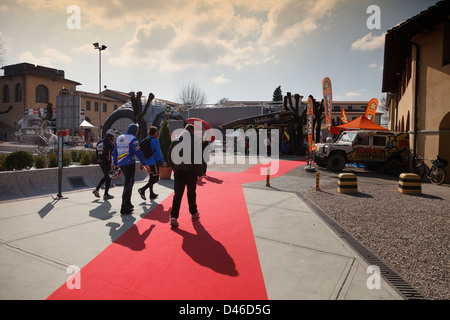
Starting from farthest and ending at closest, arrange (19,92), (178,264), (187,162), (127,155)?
(19,92)
(127,155)
(187,162)
(178,264)

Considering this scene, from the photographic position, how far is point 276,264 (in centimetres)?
368

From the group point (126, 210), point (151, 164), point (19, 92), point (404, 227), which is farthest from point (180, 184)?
point (19, 92)

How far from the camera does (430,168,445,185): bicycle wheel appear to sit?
35.2 ft

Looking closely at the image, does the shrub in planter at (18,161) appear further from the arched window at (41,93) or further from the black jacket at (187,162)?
the arched window at (41,93)

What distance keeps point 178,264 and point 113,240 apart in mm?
1447

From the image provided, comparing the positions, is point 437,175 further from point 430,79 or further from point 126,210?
point 126,210

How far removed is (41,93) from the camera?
47.2 meters

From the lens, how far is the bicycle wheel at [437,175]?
10738 millimetres

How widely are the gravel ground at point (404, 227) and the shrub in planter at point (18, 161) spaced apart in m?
8.88

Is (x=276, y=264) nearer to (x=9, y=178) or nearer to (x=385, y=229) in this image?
(x=385, y=229)

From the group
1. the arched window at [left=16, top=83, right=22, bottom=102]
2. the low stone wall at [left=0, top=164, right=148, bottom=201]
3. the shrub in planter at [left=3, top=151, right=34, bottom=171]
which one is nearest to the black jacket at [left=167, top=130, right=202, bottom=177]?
the low stone wall at [left=0, top=164, right=148, bottom=201]

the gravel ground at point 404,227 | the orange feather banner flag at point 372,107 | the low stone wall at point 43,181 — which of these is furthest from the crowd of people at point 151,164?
the orange feather banner flag at point 372,107
